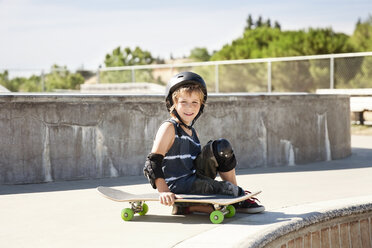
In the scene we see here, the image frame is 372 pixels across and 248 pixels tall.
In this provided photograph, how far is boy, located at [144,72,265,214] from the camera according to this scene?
14.5ft

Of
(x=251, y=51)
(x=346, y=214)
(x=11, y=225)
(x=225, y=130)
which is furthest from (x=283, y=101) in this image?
(x=251, y=51)

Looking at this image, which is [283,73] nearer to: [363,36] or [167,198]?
[167,198]

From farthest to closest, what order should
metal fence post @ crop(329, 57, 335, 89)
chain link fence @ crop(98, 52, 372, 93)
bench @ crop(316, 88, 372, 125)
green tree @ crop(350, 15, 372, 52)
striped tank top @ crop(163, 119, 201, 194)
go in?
green tree @ crop(350, 15, 372, 52) < chain link fence @ crop(98, 52, 372, 93) < metal fence post @ crop(329, 57, 335, 89) < bench @ crop(316, 88, 372, 125) < striped tank top @ crop(163, 119, 201, 194)

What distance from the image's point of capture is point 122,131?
6883mm

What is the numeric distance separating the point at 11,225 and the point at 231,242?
1.81 meters

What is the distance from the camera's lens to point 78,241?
3.73 m

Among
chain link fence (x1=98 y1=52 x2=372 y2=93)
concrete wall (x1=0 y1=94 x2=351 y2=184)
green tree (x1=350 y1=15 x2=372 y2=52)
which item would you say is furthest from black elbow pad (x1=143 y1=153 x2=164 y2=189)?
green tree (x1=350 y1=15 x2=372 y2=52)

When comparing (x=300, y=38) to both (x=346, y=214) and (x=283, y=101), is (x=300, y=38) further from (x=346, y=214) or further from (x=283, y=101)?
(x=346, y=214)

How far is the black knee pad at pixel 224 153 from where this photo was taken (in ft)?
14.6

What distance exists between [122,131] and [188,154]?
243cm

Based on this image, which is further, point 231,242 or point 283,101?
point 283,101

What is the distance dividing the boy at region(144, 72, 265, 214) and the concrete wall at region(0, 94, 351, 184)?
2303mm

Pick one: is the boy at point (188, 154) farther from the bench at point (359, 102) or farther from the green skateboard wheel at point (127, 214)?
the bench at point (359, 102)

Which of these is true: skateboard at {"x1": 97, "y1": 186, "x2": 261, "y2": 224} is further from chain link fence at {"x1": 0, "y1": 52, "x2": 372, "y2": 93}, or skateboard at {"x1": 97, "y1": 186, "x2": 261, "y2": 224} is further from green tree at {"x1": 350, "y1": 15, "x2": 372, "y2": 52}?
green tree at {"x1": 350, "y1": 15, "x2": 372, "y2": 52}
